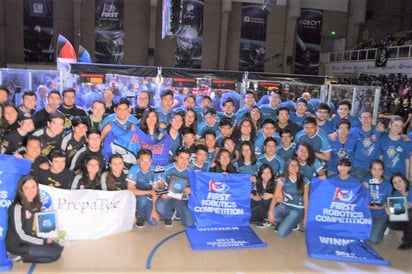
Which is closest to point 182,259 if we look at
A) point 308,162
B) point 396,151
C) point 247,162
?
point 247,162

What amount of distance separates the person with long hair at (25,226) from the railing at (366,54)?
2291 centimetres

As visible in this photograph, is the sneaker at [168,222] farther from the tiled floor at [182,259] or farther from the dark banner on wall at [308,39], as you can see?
the dark banner on wall at [308,39]

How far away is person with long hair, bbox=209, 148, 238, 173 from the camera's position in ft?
19.7

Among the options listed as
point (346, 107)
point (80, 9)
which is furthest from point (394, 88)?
point (80, 9)

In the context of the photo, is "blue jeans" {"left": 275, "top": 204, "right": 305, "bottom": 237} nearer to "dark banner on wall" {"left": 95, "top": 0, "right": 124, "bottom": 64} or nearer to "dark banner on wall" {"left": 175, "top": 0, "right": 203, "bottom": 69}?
"dark banner on wall" {"left": 175, "top": 0, "right": 203, "bottom": 69}

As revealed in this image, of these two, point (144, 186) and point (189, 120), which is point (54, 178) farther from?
point (189, 120)

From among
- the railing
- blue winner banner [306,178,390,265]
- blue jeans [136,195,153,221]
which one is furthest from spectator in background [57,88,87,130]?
the railing

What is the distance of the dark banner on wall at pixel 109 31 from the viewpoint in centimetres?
2553

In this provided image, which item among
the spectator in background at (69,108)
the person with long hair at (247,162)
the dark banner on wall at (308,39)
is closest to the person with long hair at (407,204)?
the person with long hair at (247,162)

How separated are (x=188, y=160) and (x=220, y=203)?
2.75ft

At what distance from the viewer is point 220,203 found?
231 inches

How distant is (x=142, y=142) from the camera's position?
6363mm

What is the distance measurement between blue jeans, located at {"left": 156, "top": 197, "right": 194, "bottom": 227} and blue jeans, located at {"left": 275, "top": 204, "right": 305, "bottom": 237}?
4.62ft

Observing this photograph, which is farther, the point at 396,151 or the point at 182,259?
the point at 396,151
